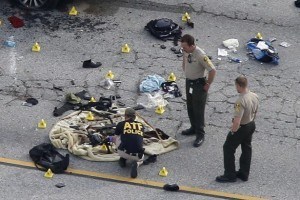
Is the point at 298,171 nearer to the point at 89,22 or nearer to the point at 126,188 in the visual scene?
the point at 126,188

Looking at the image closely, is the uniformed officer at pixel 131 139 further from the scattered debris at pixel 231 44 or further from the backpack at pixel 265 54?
the scattered debris at pixel 231 44

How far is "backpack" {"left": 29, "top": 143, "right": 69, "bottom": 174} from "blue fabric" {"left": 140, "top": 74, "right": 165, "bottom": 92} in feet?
7.86

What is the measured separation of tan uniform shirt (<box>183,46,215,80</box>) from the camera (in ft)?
44.7

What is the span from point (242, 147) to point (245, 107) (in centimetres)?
82

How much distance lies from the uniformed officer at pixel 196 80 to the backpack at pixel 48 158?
2.20 meters

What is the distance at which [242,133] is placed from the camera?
12.8m

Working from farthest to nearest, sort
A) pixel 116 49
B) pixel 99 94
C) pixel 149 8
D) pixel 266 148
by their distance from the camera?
pixel 149 8 → pixel 116 49 → pixel 99 94 → pixel 266 148

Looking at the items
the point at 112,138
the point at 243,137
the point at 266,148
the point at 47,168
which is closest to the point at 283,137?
the point at 266,148

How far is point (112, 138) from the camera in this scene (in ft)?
44.6

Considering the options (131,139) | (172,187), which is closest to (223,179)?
(172,187)

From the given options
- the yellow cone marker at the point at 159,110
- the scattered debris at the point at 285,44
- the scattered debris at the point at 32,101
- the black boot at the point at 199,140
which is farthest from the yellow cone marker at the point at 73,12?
the black boot at the point at 199,140

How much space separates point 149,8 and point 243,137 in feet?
19.9

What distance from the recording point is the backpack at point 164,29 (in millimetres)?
17141

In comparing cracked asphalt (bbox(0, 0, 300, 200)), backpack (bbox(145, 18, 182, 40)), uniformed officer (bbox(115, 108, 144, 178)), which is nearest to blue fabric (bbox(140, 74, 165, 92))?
cracked asphalt (bbox(0, 0, 300, 200))
